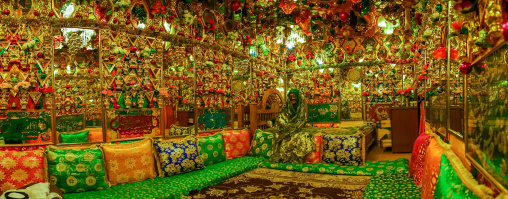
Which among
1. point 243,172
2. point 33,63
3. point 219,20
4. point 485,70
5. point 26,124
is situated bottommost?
point 243,172

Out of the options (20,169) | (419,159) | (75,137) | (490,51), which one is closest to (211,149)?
(75,137)

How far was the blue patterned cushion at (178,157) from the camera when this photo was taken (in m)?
3.87

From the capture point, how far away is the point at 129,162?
11.7 feet

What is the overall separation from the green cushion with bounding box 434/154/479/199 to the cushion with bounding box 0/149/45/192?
10.6 feet

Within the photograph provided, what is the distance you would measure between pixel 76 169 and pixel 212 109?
9.60 feet

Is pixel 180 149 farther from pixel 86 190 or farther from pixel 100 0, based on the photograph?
pixel 100 0

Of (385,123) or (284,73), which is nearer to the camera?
(385,123)

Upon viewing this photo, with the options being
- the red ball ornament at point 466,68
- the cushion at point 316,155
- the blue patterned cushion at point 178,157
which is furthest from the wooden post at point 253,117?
the red ball ornament at point 466,68

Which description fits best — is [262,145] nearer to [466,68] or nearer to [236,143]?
[236,143]

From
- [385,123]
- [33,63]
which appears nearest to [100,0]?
[33,63]

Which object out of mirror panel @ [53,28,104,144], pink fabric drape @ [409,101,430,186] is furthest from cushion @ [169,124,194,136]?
pink fabric drape @ [409,101,430,186]

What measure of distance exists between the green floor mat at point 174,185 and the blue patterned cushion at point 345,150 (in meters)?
1.10

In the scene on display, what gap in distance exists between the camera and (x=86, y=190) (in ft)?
10.4

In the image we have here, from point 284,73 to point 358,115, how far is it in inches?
93.3
